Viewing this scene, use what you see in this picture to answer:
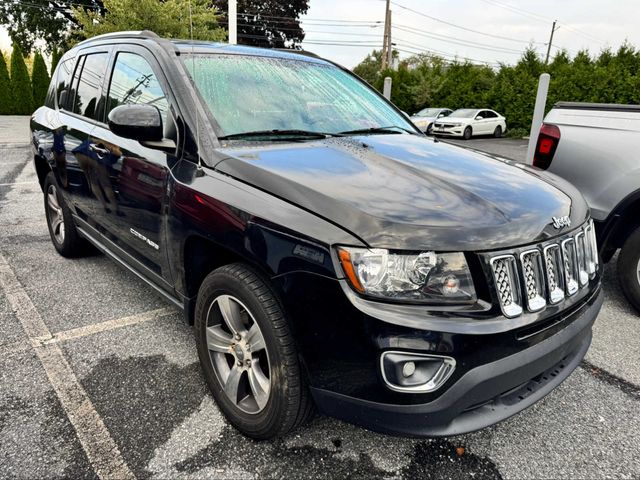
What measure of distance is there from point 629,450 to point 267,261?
186 cm

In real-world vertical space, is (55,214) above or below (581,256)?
below

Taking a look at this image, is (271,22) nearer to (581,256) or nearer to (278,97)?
(278,97)

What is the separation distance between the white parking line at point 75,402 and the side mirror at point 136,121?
52.8 inches

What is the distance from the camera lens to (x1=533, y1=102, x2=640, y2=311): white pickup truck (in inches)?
140

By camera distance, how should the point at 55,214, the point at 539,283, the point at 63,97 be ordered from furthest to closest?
the point at 55,214
the point at 63,97
the point at 539,283

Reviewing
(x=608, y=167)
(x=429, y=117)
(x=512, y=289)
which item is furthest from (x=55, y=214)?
(x=429, y=117)

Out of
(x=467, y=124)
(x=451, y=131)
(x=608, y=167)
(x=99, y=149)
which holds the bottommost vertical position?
(x=451, y=131)

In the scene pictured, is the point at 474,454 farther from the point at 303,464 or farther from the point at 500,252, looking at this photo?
the point at 500,252

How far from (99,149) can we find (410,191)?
217 centimetres

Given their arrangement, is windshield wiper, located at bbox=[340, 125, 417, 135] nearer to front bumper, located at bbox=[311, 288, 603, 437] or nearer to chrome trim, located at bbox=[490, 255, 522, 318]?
chrome trim, located at bbox=[490, 255, 522, 318]

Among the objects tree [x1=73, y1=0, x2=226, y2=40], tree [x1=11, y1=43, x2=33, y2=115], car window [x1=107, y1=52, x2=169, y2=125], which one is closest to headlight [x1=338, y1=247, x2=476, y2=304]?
car window [x1=107, y1=52, x2=169, y2=125]

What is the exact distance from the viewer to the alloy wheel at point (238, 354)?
2.04 m

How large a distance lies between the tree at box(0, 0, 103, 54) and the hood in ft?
117

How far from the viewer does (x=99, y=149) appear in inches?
122
